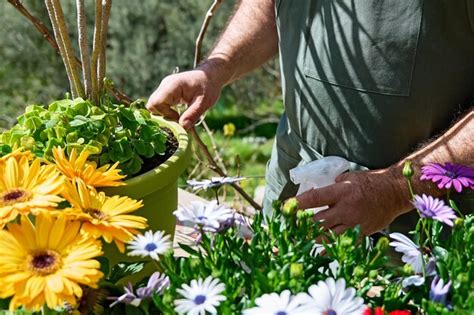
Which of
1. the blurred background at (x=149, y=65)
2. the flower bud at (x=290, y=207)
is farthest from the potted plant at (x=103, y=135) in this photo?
the blurred background at (x=149, y=65)

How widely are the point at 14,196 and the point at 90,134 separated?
0.29 metres

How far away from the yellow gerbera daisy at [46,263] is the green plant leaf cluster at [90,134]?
0.30 meters

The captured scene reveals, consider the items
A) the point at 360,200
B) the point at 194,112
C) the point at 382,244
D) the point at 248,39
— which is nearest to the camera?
the point at 382,244

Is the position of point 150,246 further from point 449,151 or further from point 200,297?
point 449,151

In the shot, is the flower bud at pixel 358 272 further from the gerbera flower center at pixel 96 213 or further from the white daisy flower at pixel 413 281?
the gerbera flower center at pixel 96 213

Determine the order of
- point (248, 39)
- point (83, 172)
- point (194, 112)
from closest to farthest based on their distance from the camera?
1. point (83, 172)
2. point (194, 112)
3. point (248, 39)

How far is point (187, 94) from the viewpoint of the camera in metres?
1.57

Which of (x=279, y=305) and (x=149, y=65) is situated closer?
(x=279, y=305)

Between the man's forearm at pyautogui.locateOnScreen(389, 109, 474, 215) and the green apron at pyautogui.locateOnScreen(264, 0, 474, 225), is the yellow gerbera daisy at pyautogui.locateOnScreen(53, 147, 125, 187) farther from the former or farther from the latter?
the green apron at pyautogui.locateOnScreen(264, 0, 474, 225)

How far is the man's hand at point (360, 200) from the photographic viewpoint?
3.83 ft

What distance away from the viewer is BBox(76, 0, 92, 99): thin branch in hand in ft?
3.76

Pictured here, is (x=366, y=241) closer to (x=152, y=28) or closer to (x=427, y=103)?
(x=427, y=103)

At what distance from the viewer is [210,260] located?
31.2 inches

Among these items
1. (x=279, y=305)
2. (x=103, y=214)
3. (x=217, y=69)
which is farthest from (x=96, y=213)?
(x=217, y=69)
